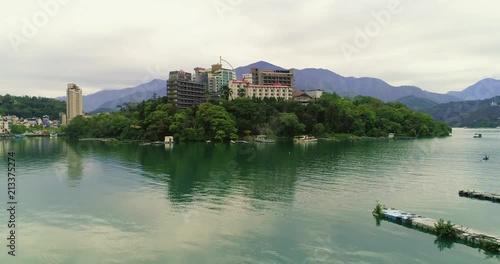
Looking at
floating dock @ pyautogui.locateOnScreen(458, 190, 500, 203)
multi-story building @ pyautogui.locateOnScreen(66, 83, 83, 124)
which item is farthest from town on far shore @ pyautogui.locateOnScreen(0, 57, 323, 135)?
floating dock @ pyautogui.locateOnScreen(458, 190, 500, 203)

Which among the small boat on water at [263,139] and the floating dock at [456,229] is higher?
the small boat on water at [263,139]

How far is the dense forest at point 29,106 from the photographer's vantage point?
153875mm

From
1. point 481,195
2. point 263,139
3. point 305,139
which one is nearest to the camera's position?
point 481,195

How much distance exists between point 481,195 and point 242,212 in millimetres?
15465

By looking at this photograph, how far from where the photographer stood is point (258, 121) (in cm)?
7838

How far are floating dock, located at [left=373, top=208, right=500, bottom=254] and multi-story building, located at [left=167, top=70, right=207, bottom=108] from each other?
2849 inches

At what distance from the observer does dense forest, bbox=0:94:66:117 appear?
153875mm

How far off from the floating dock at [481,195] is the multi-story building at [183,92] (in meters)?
70.3

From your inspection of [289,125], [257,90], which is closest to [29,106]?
[257,90]

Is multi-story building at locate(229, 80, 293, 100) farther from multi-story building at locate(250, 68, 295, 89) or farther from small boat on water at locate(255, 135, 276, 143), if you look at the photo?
small boat on water at locate(255, 135, 276, 143)

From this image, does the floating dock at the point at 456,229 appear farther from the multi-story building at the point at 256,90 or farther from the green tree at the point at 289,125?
the multi-story building at the point at 256,90

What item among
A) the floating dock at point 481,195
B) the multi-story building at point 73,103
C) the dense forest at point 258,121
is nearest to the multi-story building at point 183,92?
the dense forest at point 258,121

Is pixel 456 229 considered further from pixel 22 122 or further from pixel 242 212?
pixel 22 122

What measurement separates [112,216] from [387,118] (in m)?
83.5
